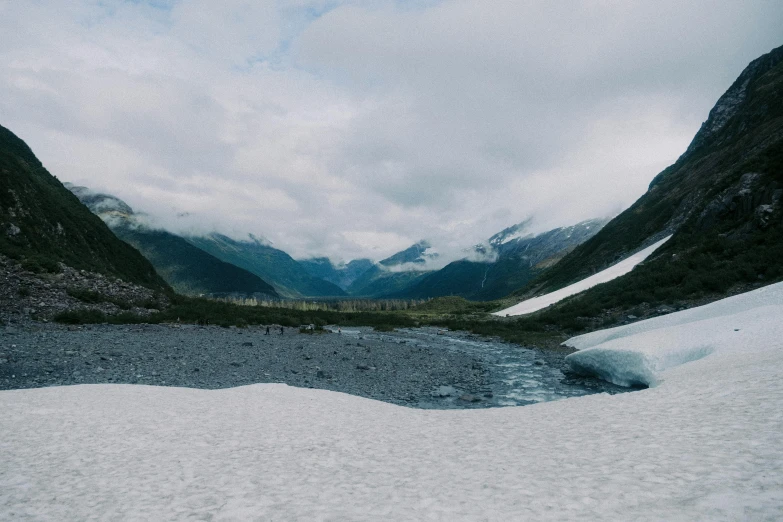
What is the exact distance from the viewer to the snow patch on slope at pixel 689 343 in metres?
13.9

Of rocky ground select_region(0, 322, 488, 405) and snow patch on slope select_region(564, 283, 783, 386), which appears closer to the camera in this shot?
snow patch on slope select_region(564, 283, 783, 386)

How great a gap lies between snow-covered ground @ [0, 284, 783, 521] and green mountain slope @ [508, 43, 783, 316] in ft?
88.2

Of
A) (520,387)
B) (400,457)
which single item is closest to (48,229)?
(520,387)

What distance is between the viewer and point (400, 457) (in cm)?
658

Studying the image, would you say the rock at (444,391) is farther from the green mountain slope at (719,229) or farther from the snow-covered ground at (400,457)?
the green mountain slope at (719,229)

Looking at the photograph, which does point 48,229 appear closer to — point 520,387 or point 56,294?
point 56,294

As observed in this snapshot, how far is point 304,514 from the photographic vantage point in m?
4.44

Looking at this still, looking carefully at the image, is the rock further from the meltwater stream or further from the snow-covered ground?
the snow-covered ground

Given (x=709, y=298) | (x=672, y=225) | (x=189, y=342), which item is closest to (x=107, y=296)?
(x=189, y=342)

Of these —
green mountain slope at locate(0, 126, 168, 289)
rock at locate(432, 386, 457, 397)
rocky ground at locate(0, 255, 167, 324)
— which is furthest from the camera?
green mountain slope at locate(0, 126, 168, 289)

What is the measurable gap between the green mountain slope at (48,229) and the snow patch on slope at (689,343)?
137ft

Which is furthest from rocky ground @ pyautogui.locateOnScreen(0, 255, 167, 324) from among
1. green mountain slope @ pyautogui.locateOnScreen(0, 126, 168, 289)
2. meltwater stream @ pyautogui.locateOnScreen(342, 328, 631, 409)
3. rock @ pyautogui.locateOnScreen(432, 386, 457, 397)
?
meltwater stream @ pyautogui.locateOnScreen(342, 328, 631, 409)

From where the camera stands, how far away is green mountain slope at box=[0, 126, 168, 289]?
123 ft

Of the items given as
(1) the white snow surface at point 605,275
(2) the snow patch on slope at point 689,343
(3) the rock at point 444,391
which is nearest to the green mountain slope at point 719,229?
(1) the white snow surface at point 605,275
